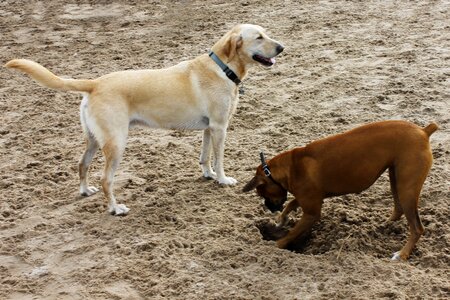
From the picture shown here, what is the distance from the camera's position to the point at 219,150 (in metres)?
5.37

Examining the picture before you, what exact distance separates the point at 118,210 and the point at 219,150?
105 centimetres

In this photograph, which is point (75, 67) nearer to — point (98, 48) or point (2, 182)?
point (98, 48)

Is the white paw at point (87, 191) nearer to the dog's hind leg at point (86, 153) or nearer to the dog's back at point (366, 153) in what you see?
the dog's hind leg at point (86, 153)

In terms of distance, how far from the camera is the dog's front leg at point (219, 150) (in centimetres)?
532

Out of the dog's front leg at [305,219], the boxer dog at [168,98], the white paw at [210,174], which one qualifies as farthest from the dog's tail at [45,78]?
the dog's front leg at [305,219]

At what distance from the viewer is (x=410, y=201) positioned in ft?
13.3

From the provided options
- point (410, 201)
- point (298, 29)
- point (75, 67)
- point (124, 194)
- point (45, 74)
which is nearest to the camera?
point (410, 201)

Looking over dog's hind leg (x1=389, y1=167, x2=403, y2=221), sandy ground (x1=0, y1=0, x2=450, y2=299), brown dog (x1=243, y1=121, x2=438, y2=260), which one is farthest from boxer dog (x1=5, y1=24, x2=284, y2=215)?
dog's hind leg (x1=389, y1=167, x2=403, y2=221)

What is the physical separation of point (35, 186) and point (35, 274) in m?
1.50

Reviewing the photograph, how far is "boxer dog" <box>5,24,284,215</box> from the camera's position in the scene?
4.93 meters

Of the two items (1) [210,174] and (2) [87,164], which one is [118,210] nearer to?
(2) [87,164]

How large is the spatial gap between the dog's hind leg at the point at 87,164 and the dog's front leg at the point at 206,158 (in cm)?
98

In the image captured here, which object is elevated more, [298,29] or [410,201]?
A: [410,201]

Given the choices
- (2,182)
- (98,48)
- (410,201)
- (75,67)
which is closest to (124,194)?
(2,182)
